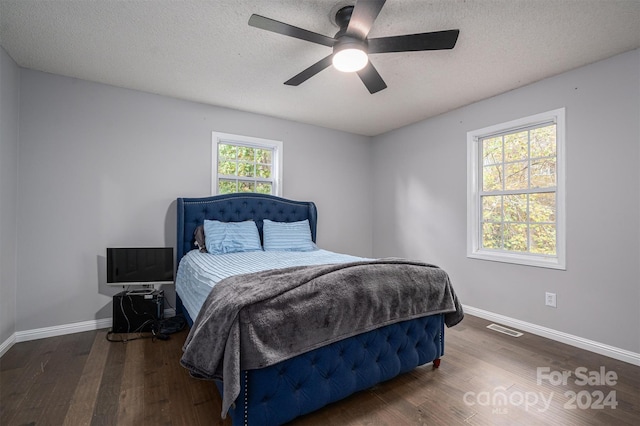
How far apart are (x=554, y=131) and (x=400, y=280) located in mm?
2425

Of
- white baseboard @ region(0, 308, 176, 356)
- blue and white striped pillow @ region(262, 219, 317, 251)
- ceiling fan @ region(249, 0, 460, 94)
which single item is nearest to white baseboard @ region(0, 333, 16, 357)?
white baseboard @ region(0, 308, 176, 356)

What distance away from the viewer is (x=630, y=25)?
215 centimetres

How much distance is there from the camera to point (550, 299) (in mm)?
2930

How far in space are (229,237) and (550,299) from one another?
3.37 m

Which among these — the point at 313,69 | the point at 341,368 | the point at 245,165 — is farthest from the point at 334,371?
the point at 245,165

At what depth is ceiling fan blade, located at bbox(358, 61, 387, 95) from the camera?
228 centimetres

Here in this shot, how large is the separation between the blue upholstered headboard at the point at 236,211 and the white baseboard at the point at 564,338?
2.35 meters

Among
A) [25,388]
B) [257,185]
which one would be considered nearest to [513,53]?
[257,185]

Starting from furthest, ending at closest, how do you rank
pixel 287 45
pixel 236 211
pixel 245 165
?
pixel 245 165, pixel 236 211, pixel 287 45

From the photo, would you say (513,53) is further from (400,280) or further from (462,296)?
(462,296)

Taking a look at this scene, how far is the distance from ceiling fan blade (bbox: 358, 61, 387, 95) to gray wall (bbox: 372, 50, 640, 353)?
1.78 meters

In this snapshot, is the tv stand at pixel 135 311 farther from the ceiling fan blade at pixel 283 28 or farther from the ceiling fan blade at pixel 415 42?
the ceiling fan blade at pixel 415 42

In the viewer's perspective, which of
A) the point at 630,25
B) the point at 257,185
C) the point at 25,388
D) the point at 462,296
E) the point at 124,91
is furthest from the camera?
the point at 257,185

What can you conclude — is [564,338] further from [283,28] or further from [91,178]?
[91,178]
